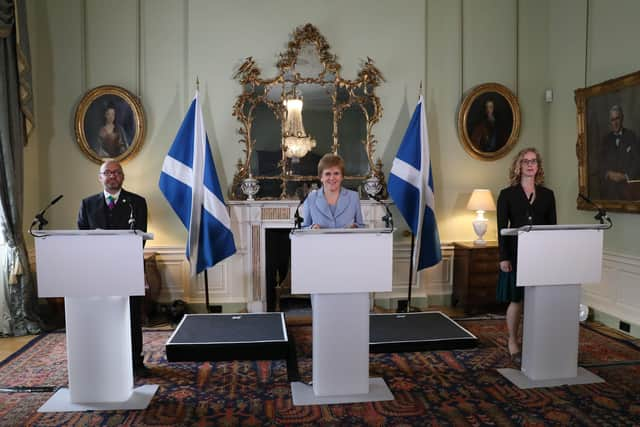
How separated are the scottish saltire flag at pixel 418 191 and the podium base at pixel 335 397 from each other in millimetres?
1997

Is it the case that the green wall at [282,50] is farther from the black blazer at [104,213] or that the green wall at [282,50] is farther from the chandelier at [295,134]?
the black blazer at [104,213]

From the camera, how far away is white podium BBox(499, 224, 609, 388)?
3.08 meters

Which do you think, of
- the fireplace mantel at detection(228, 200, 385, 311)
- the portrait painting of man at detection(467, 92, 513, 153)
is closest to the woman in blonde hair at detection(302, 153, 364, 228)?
the fireplace mantel at detection(228, 200, 385, 311)

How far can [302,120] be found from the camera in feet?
17.3

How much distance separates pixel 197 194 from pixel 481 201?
9.99 feet

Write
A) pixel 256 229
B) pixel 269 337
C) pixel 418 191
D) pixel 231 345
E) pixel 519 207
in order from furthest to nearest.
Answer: pixel 256 229 → pixel 418 191 → pixel 269 337 → pixel 231 345 → pixel 519 207

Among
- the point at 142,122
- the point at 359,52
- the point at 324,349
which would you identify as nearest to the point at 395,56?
the point at 359,52

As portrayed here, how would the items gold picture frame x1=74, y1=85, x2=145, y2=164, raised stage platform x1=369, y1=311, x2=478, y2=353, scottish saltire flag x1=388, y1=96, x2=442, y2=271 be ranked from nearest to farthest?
raised stage platform x1=369, y1=311, x2=478, y2=353 < scottish saltire flag x1=388, y1=96, x2=442, y2=271 < gold picture frame x1=74, y1=85, x2=145, y2=164

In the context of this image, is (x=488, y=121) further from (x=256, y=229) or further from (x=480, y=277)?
(x=256, y=229)

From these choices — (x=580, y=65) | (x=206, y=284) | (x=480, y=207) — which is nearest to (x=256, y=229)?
(x=206, y=284)

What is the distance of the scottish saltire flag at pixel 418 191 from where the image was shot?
486 centimetres

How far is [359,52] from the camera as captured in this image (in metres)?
A: 5.32

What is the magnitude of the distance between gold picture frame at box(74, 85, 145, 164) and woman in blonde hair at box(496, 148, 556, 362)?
3.76 m

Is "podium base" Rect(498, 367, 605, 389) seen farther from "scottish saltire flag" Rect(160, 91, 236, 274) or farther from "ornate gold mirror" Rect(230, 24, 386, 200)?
"scottish saltire flag" Rect(160, 91, 236, 274)
